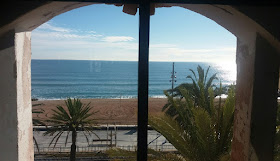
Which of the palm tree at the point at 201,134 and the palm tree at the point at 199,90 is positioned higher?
the palm tree at the point at 199,90

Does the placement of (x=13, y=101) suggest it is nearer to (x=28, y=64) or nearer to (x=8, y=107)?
(x=8, y=107)

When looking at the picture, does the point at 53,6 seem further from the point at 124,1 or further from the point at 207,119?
the point at 207,119

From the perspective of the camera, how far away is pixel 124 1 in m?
1.91

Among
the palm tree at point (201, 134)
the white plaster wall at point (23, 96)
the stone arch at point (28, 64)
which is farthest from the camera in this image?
the palm tree at point (201, 134)

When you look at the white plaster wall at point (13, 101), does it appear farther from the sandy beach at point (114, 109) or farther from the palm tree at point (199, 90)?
the sandy beach at point (114, 109)

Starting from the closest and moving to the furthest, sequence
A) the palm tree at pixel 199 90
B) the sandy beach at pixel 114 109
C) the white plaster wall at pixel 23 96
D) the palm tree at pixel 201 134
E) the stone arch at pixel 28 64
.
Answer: the stone arch at pixel 28 64, the white plaster wall at pixel 23 96, the palm tree at pixel 201 134, the palm tree at pixel 199 90, the sandy beach at pixel 114 109

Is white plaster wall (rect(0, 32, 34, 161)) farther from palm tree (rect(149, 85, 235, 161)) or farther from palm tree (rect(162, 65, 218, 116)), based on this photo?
palm tree (rect(162, 65, 218, 116))

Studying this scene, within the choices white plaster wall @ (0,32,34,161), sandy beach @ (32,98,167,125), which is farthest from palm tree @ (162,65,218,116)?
sandy beach @ (32,98,167,125)

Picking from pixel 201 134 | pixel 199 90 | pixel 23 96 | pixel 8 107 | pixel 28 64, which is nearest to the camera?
pixel 8 107

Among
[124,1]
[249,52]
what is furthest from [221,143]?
[124,1]

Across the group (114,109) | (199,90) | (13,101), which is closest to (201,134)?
(13,101)

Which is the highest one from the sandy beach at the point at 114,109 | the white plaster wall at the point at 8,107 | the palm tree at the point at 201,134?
the white plaster wall at the point at 8,107

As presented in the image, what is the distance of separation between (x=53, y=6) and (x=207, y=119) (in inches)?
137

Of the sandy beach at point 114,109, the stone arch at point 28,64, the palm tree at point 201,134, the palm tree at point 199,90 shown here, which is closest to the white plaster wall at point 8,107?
the stone arch at point 28,64
